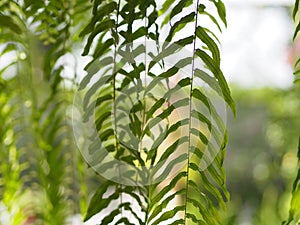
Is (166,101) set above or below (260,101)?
below

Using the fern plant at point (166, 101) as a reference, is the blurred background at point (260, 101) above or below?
above

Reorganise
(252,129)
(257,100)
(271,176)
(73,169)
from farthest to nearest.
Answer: (252,129)
(257,100)
(271,176)
(73,169)

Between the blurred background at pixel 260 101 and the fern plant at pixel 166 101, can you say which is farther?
the blurred background at pixel 260 101

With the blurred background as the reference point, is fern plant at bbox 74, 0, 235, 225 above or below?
below

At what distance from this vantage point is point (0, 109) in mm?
978

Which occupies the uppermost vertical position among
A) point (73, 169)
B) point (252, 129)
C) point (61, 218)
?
point (252, 129)

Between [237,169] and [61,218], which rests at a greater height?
[237,169]

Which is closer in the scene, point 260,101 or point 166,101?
point 166,101

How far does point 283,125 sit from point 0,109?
1755 millimetres

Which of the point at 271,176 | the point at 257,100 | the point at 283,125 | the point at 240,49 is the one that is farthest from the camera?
the point at 257,100

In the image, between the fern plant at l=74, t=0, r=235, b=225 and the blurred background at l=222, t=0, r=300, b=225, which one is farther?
the blurred background at l=222, t=0, r=300, b=225

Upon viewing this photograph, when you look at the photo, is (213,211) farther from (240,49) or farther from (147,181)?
(240,49)

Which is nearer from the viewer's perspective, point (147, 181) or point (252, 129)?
point (147, 181)

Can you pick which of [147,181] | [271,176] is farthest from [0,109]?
[271,176]
